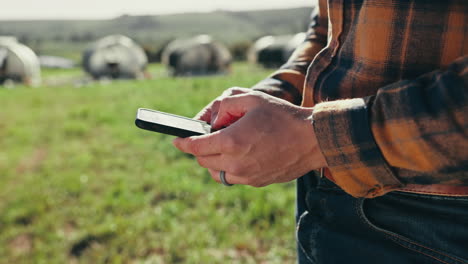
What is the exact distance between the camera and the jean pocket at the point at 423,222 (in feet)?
3.80

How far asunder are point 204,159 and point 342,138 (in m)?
0.46

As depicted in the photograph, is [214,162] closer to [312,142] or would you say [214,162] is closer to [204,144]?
[204,144]

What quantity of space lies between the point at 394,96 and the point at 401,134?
10 cm

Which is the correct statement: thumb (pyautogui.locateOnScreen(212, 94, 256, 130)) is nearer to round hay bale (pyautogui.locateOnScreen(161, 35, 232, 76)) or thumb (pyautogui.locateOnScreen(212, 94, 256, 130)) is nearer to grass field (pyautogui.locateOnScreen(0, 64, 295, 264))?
grass field (pyautogui.locateOnScreen(0, 64, 295, 264))

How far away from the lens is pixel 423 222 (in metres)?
1.20

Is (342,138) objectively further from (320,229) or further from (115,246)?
(115,246)

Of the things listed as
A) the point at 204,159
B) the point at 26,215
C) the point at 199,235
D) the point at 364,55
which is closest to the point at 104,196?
the point at 26,215

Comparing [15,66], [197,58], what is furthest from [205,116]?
[197,58]

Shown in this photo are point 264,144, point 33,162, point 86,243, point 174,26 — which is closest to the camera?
point 264,144

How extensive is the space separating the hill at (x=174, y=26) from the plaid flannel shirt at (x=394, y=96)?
65.7 meters

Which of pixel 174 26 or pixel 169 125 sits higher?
pixel 169 125

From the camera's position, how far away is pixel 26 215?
14.0ft

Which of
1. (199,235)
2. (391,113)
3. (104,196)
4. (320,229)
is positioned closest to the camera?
(391,113)

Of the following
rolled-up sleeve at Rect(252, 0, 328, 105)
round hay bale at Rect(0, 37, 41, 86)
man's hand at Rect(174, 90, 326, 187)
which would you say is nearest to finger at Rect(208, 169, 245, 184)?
man's hand at Rect(174, 90, 326, 187)
